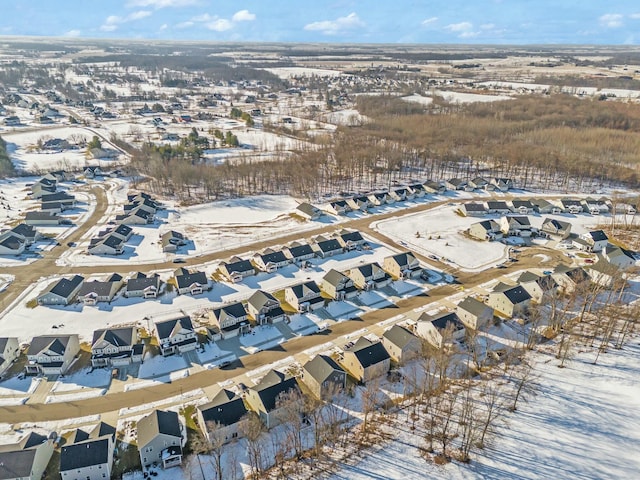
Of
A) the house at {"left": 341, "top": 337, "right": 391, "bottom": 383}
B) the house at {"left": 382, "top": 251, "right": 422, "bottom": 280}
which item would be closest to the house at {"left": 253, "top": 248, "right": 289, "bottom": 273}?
the house at {"left": 382, "top": 251, "right": 422, "bottom": 280}

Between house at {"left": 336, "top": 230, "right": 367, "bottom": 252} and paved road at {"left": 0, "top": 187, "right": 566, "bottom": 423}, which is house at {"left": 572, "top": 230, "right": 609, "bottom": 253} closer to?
paved road at {"left": 0, "top": 187, "right": 566, "bottom": 423}

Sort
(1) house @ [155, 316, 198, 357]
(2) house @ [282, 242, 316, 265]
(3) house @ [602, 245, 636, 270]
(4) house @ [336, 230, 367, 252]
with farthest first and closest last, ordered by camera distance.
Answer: (4) house @ [336, 230, 367, 252] → (2) house @ [282, 242, 316, 265] → (3) house @ [602, 245, 636, 270] → (1) house @ [155, 316, 198, 357]

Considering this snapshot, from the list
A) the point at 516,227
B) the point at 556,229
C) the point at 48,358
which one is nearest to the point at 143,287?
the point at 48,358

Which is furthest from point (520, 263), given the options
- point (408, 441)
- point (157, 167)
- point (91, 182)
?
point (91, 182)

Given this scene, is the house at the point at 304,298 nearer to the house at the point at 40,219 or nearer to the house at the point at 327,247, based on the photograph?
the house at the point at 327,247

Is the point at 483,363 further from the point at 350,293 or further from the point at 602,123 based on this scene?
the point at 602,123

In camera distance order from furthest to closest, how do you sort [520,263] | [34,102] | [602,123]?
1. [34,102]
2. [602,123]
3. [520,263]

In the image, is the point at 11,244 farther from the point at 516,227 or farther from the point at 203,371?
the point at 516,227
